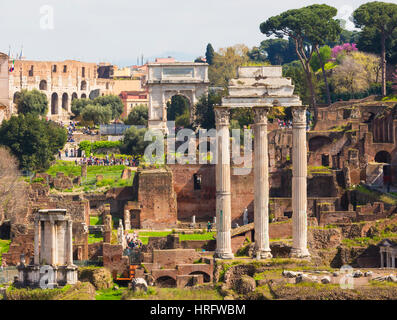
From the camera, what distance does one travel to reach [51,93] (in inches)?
4833

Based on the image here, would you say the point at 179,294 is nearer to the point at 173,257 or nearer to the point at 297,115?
the point at 297,115

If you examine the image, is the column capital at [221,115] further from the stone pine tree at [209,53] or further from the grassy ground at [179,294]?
the stone pine tree at [209,53]

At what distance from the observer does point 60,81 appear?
409 feet

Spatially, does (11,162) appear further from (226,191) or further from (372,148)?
(226,191)

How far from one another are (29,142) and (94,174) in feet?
18.8

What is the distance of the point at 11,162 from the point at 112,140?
1738cm

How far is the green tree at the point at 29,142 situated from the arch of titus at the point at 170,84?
10.3 m

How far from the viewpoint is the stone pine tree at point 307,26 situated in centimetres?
8419

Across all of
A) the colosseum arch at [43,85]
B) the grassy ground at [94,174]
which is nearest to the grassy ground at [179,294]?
the grassy ground at [94,174]

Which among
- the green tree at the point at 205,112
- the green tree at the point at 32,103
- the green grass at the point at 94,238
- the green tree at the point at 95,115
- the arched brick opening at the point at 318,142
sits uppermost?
the green tree at the point at 32,103

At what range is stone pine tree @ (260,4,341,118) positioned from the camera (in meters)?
84.2

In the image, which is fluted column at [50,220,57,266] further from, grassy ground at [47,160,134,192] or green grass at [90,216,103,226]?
grassy ground at [47,160,134,192]

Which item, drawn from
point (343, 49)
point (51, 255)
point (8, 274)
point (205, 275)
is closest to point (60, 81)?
point (343, 49)
